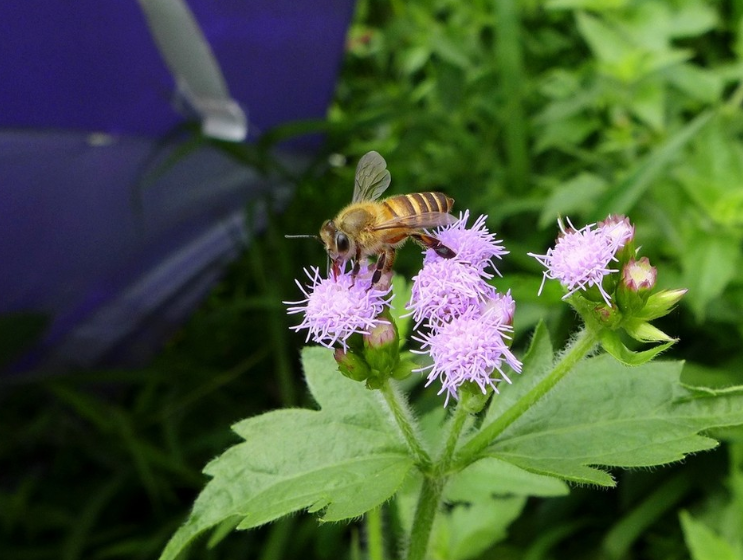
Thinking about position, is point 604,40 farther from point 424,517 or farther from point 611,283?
point 424,517

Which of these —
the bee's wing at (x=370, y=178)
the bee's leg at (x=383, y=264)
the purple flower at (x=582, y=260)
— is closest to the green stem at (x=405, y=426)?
the bee's leg at (x=383, y=264)

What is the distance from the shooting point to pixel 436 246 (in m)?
1.10

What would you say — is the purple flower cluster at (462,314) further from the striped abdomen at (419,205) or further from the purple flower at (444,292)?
the striped abdomen at (419,205)

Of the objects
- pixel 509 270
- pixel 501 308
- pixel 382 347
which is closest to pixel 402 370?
pixel 382 347

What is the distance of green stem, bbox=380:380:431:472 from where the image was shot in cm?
105

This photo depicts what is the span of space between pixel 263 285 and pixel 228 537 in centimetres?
84

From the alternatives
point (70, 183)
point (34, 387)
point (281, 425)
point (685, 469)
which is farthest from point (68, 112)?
point (685, 469)

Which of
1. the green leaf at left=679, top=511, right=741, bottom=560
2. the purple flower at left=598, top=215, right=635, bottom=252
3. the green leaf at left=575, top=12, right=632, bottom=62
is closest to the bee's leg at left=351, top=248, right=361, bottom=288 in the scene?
the purple flower at left=598, top=215, right=635, bottom=252

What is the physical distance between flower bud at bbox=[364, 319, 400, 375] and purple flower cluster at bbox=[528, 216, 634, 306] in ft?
0.70

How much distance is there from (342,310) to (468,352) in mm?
186

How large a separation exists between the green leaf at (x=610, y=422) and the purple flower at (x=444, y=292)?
0.19 meters

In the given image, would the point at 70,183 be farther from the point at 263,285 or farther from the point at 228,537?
the point at 228,537

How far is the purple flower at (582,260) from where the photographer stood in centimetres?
99

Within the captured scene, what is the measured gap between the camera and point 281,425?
1083mm
